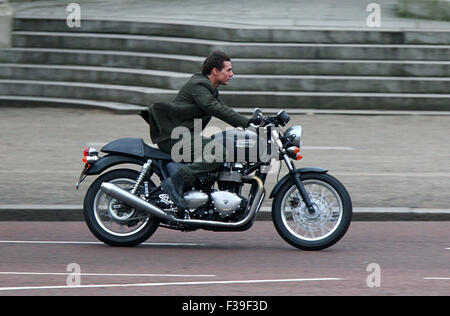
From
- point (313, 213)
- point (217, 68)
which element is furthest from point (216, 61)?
point (313, 213)

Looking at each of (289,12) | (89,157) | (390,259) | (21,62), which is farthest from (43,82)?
(390,259)

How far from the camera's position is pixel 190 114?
8.19 m

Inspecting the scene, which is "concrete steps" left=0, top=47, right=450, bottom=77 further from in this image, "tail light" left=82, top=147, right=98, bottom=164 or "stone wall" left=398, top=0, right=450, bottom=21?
Result: "tail light" left=82, top=147, right=98, bottom=164

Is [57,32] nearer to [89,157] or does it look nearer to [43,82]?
[43,82]

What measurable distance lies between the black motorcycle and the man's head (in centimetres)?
49

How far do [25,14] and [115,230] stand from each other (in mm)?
13510

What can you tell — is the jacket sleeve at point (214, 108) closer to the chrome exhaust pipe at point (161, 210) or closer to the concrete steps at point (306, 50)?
the chrome exhaust pipe at point (161, 210)

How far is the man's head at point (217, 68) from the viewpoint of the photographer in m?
8.19

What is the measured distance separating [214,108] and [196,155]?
426 millimetres

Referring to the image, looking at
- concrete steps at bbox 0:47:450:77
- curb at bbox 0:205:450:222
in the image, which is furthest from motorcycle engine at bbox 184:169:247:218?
concrete steps at bbox 0:47:450:77

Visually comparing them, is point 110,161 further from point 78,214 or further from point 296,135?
point 296,135

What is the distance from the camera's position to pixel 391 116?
16.7m

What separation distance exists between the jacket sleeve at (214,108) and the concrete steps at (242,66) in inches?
350

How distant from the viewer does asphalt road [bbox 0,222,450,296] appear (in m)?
6.78
